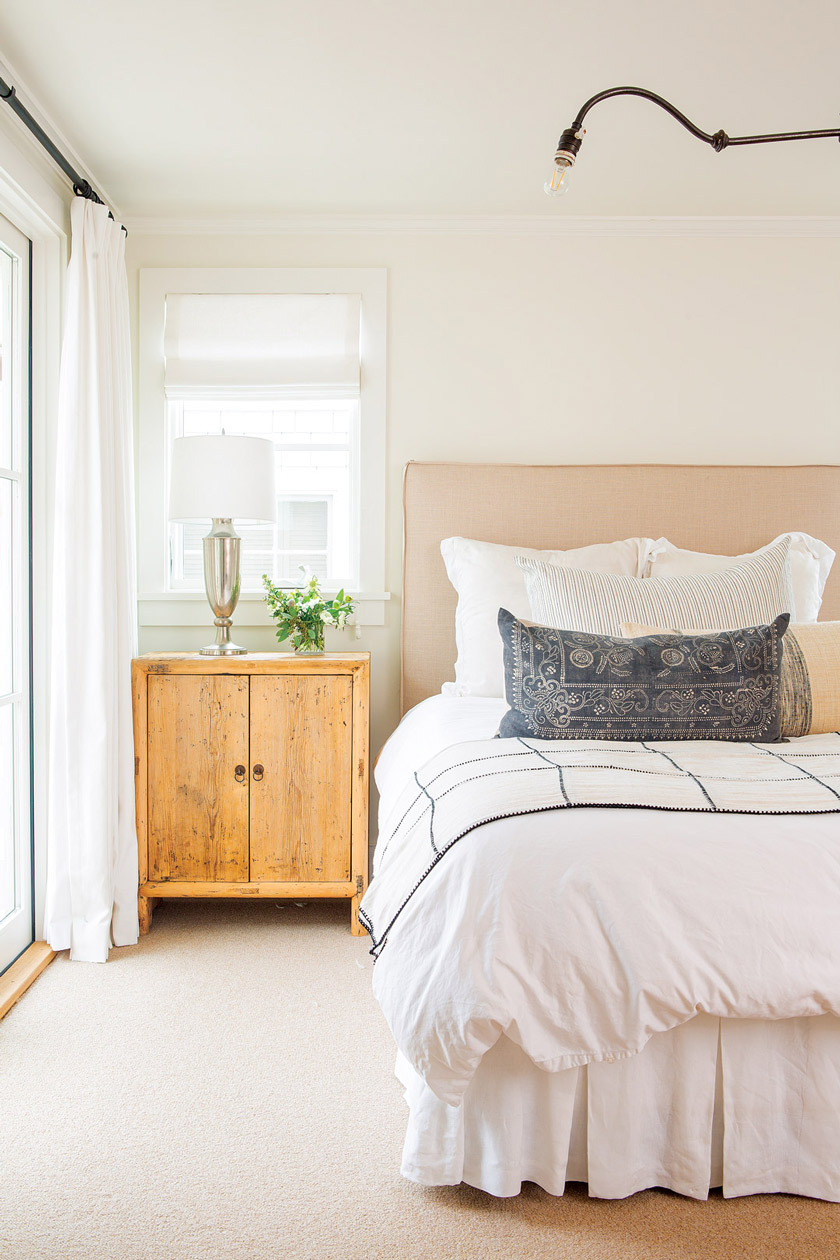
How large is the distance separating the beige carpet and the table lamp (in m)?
1.13

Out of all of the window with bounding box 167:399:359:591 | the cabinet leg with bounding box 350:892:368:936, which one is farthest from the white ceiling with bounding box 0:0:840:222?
the cabinet leg with bounding box 350:892:368:936

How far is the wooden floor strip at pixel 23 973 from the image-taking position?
2102 mm

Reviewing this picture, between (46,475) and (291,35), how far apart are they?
136 cm

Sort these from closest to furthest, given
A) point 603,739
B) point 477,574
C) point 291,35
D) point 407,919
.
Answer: point 407,919 → point 603,739 → point 291,35 → point 477,574

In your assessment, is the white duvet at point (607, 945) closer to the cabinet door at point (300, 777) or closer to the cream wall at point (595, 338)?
the cabinet door at point (300, 777)

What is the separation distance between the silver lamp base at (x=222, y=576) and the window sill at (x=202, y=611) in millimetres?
287

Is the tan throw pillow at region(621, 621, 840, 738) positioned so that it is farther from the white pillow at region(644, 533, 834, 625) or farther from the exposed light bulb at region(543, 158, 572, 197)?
the exposed light bulb at region(543, 158, 572, 197)

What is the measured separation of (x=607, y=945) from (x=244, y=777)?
1580 millimetres

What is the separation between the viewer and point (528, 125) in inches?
95.0

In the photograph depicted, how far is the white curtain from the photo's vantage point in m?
2.38

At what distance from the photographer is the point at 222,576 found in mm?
2754

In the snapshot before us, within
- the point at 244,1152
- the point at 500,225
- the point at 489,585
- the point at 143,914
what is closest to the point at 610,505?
the point at 489,585

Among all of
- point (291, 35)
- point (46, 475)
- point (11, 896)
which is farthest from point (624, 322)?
point (11, 896)

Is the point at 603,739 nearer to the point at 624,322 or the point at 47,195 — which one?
the point at 624,322
